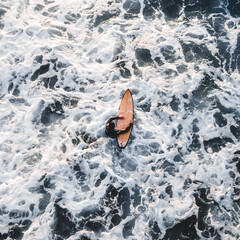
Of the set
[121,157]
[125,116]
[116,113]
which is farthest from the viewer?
[116,113]

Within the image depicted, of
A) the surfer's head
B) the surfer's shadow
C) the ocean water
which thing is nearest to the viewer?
the ocean water

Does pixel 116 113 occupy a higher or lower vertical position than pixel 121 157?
higher

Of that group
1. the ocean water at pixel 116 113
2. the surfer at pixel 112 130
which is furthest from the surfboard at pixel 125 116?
the ocean water at pixel 116 113

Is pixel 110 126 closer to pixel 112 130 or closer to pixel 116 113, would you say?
pixel 112 130

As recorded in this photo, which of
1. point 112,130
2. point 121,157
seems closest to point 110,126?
point 112,130

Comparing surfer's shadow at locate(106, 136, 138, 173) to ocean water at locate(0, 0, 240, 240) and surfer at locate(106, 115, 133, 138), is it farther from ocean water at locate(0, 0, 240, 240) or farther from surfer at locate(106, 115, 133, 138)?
surfer at locate(106, 115, 133, 138)

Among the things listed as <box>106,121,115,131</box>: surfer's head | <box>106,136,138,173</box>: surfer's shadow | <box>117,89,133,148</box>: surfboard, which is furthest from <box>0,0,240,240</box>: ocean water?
<box>106,121,115,131</box>: surfer's head
